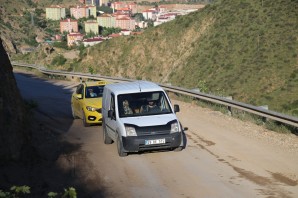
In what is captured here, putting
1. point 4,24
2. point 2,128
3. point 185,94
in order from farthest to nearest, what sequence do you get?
point 4,24, point 185,94, point 2,128

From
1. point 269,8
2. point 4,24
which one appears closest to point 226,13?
point 269,8

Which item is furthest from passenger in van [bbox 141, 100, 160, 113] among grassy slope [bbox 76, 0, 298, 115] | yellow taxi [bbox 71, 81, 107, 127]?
grassy slope [bbox 76, 0, 298, 115]

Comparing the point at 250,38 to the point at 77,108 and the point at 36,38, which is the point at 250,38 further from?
the point at 36,38

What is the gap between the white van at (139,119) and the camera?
41.7 feet

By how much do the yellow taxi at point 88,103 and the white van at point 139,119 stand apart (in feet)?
8.43

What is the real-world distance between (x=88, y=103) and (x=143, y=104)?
4.53 metres

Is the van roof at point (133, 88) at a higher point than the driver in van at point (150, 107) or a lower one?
higher

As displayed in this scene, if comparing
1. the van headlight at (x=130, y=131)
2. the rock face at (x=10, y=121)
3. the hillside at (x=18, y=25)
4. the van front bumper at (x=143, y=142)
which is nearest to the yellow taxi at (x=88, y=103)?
the rock face at (x=10, y=121)

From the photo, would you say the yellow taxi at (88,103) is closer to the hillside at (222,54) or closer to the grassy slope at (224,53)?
the hillside at (222,54)

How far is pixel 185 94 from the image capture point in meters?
23.7

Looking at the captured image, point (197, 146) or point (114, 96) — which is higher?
point (114, 96)

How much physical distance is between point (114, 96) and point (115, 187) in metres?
3.91

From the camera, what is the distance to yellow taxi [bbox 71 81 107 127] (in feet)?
57.5

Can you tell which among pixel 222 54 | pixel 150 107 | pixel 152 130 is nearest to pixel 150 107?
pixel 150 107
